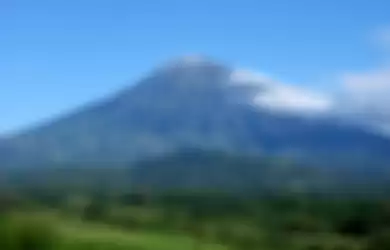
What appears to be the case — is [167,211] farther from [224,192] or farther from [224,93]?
[224,93]

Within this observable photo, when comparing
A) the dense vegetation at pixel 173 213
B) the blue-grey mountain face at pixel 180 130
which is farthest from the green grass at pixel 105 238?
the blue-grey mountain face at pixel 180 130

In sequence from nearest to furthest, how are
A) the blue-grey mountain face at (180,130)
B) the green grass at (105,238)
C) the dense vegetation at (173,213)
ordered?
the green grass at (105,238) → the dense vegetation at (173,213) → the blue-grey mountain face at (180,130)

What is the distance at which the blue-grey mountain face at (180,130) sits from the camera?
1323cm

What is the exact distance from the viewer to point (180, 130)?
62.5ft

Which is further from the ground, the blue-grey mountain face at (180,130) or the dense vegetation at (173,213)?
the blue-grey mountain face at (180,130)

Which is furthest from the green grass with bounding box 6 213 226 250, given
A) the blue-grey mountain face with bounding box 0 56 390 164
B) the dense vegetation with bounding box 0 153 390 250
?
the blue-grey mountain face with bounding box 0 56 390 164

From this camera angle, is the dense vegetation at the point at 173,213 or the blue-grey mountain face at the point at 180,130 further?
the blue-grey mountain face at the point at 180,130

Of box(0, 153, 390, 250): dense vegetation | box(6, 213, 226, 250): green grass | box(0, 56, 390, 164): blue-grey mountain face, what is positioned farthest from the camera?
box(0, 56, 390, 164): blue-grey mountain face

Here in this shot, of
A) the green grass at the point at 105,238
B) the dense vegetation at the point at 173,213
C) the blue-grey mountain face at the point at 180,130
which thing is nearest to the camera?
the green grass at the point at 105,238

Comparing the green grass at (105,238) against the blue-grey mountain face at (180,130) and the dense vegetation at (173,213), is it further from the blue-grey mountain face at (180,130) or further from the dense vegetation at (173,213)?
the blue-grey mountain face at (180,130)

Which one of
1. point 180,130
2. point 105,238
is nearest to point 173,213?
point 105,238

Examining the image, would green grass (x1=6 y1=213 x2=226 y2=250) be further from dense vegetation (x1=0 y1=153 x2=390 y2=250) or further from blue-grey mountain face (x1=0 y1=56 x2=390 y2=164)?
blue-grey mountain face (x1=0 y1=56 x2=390 y2=164)

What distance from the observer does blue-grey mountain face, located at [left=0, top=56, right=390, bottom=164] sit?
13234mm

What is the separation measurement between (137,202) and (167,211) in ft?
1.22
